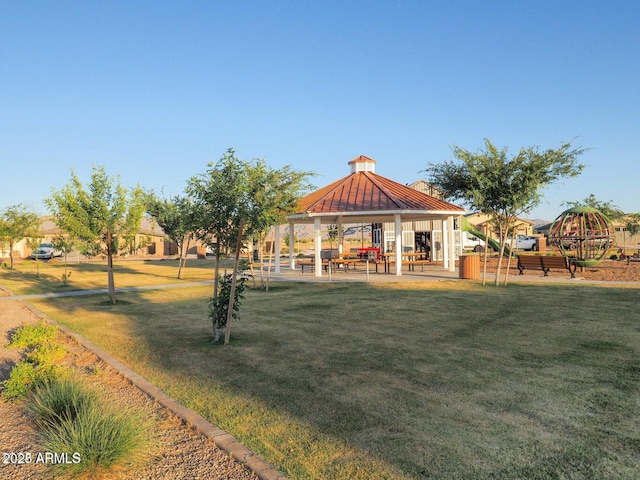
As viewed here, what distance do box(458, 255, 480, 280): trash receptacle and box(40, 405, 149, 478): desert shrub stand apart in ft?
53.6

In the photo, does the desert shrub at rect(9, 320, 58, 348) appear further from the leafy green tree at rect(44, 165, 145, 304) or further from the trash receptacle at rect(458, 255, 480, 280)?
the trash receptacle at rect(458, 255, 480, 280)

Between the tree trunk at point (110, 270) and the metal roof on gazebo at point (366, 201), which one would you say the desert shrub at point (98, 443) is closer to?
the tree trunk at point (110, 270)

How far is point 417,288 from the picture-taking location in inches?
645

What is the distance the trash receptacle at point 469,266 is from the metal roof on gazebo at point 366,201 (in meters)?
2.99

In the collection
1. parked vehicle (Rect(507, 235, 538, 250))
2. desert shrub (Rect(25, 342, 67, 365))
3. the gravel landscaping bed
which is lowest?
the gravel landscaping bed

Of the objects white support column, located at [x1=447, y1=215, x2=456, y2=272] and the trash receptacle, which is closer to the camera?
the trash receptacle

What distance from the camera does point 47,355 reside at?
7035 mm

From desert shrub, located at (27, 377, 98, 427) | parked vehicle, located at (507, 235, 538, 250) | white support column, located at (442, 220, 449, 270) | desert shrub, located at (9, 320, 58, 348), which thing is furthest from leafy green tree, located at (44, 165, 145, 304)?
parked vehicle, located at (507, 235, 538, 250)

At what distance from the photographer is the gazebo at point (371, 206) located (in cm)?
2108

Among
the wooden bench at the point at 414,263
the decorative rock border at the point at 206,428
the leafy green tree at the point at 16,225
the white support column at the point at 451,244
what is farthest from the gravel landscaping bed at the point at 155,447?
the leafy green tree at the point at 16,225

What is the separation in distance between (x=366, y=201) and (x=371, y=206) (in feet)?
2.73

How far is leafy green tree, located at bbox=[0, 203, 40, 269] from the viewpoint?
31922mm

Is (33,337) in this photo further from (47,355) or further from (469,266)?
(469,266)

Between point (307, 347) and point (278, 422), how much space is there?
326cm
